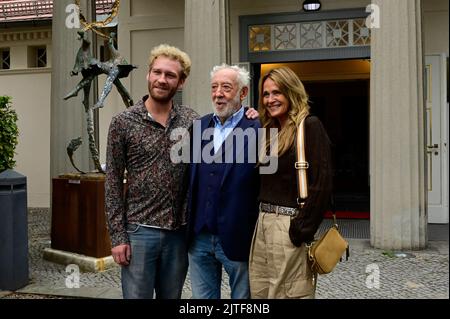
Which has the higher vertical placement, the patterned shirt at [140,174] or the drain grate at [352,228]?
the patterned shirt at [140,174]

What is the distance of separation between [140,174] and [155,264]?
52 centimetres

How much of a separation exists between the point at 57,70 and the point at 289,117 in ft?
22.6

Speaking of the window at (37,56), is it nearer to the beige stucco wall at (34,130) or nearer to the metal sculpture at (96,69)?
the beige stucco wall at (34,130)

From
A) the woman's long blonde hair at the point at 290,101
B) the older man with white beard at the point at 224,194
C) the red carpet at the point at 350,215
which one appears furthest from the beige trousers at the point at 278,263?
the red carpet at the point at 350,215

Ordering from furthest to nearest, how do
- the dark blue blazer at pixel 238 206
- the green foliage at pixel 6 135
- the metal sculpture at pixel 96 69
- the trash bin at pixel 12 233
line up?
the green foliage at pixel 6 135, the metal sculpture at pixel 96 69, the trash bin at pixel 12 233, the dark blue blazer at pixel 238 206

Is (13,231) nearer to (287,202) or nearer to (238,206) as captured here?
(238,206)

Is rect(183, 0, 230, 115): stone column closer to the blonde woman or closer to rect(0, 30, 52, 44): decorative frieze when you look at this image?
the blonde woman

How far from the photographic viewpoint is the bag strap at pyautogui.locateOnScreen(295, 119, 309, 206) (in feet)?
8.55

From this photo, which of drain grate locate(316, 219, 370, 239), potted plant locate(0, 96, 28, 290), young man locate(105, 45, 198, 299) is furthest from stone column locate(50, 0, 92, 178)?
young man locate(105, 45, 198, 299)

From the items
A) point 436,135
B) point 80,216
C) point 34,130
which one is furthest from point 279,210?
→ point 34,130

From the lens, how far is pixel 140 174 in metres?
2.90

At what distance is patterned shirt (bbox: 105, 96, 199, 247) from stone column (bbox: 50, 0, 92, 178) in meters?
6.15

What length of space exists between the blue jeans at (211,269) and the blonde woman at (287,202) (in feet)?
0.38

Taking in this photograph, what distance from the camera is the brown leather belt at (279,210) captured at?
2.69 metres
